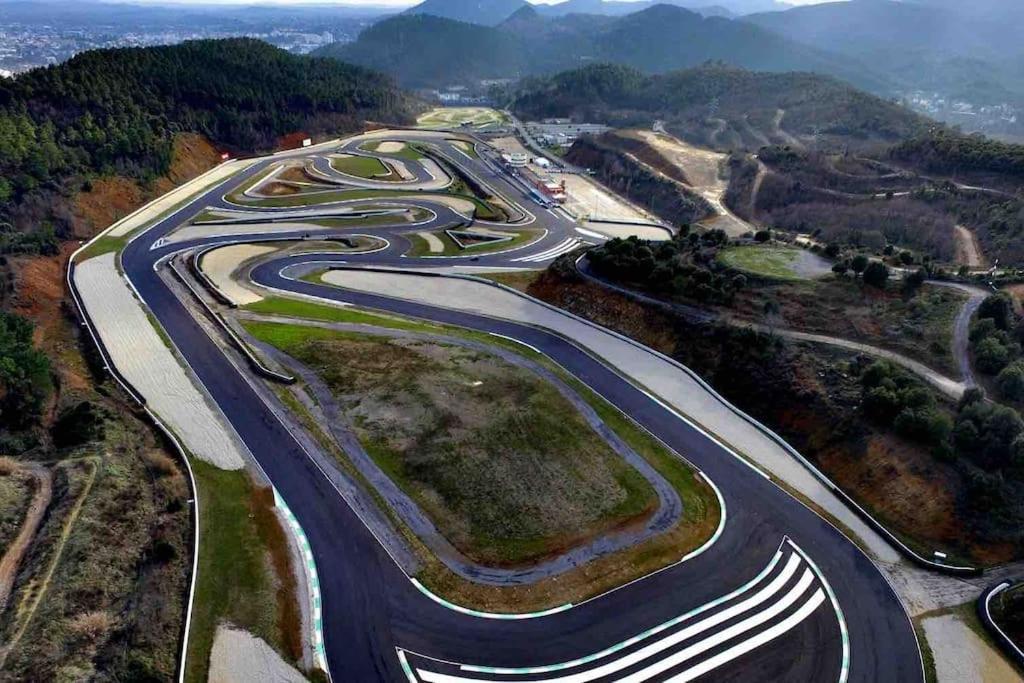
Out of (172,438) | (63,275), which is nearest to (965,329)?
(172,438)

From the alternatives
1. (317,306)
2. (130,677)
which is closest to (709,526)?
(130,677)

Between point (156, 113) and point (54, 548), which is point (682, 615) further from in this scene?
point (156, 113)

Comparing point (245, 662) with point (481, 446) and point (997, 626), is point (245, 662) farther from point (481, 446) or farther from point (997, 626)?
point (997, 626)

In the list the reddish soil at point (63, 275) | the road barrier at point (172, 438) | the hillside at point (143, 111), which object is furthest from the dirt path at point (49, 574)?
the hillside at point (143, 111)

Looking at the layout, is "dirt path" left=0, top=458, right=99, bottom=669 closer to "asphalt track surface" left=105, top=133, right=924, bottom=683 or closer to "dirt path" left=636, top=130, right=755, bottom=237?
"asphalt track surface" left=105, top=133, right=924, bottom=683

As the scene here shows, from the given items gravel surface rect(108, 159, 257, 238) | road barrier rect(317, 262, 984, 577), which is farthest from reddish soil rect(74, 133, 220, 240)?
road barrier rect(317, 262, 984, 577)
